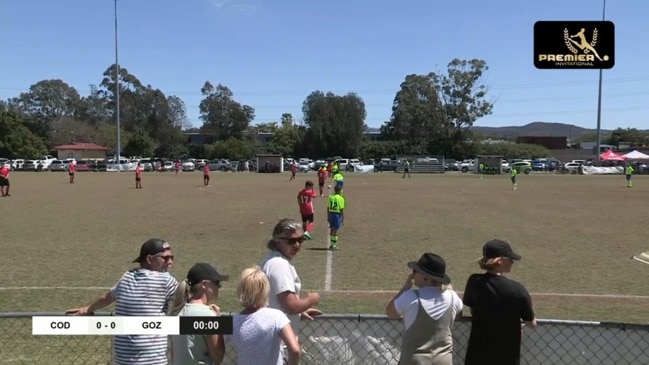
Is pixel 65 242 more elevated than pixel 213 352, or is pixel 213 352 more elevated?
pixel 213 352

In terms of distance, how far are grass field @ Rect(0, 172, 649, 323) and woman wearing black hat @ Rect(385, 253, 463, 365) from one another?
14.2ft

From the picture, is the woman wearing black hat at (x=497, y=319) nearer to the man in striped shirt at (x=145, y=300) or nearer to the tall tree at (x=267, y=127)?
the man in striped shirt at (x=145, y=300)

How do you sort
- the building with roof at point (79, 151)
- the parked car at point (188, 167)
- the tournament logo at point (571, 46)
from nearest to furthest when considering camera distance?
1. the tournament logo at point (571, 46)
2. the parked car at point (188, 167)
3. the building with roof at point (79, 151)

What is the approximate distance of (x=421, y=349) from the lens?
163 inches

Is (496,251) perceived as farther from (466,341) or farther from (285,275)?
(285,275)

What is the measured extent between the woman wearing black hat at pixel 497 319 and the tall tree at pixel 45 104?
12004 centimetres

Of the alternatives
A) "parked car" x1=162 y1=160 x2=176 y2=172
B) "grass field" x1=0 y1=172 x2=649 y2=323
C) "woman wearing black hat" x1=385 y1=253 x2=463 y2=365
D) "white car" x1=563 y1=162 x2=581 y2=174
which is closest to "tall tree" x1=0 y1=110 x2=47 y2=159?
"parked car" x1=162 y1=160 x2=176 y2=172

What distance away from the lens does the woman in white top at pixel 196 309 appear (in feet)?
12.2

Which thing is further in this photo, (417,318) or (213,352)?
(417,318)

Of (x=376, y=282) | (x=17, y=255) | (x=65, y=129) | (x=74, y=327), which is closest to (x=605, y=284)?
(x=376, y=282)

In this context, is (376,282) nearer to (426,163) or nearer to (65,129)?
(426,163)

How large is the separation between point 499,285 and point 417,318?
1.94ft

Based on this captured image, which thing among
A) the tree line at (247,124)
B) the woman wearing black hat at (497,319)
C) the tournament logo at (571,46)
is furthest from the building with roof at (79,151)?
the woman wearing black hat at (497,319)

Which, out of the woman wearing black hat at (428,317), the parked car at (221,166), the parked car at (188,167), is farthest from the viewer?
the parked car at (221,166)
